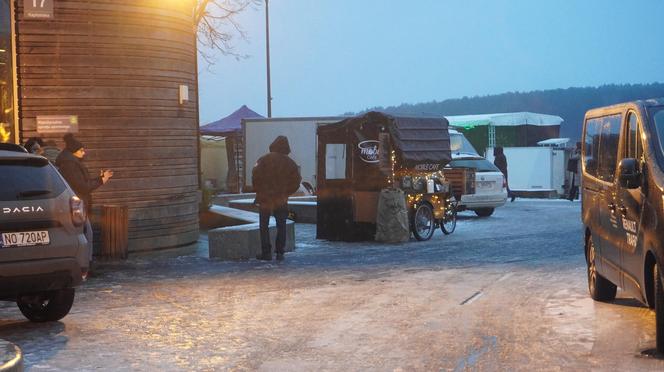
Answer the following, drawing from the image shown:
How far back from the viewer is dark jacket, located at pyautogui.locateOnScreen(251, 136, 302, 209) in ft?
47.4

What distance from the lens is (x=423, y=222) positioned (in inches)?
686

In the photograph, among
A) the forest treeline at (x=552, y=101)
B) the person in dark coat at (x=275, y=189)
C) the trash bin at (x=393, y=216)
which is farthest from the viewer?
the forest treeline at (x=552, y=101)

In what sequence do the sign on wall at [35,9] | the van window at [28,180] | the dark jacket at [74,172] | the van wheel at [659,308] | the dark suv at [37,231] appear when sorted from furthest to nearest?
the sign on wall at [35,9], the dark jacket at [74,172], the van window at [28,180], the dark suv at [37,231], the van wheel at [659,308]

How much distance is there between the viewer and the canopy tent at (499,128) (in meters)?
38.1

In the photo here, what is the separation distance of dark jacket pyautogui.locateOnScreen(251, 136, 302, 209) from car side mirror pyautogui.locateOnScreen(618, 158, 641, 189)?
24.9 feet

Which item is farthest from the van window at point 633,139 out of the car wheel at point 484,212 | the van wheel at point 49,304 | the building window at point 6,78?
the car wheel at point 484,212

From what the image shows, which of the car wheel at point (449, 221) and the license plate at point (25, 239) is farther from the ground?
the license plate at point (25, 239)

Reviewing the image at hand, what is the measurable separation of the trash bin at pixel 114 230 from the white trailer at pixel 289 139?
16235 mm

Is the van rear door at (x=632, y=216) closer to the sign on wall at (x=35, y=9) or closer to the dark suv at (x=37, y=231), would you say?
the dark suv at (x=37, y=231)

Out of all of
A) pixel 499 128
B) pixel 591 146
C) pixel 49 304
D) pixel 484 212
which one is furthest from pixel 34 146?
pixel 499 128

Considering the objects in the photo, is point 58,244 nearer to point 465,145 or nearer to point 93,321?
point 93,321

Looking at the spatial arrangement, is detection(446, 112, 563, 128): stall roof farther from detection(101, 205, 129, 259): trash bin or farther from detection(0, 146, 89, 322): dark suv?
detection(0, 146, 89, 322): dark suv

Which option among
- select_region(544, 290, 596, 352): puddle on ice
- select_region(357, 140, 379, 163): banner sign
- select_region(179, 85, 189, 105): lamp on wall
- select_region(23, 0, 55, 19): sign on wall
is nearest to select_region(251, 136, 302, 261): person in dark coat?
select_region(179, 85, 189, 105): lamp on wall

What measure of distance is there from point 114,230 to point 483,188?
34.6ft
